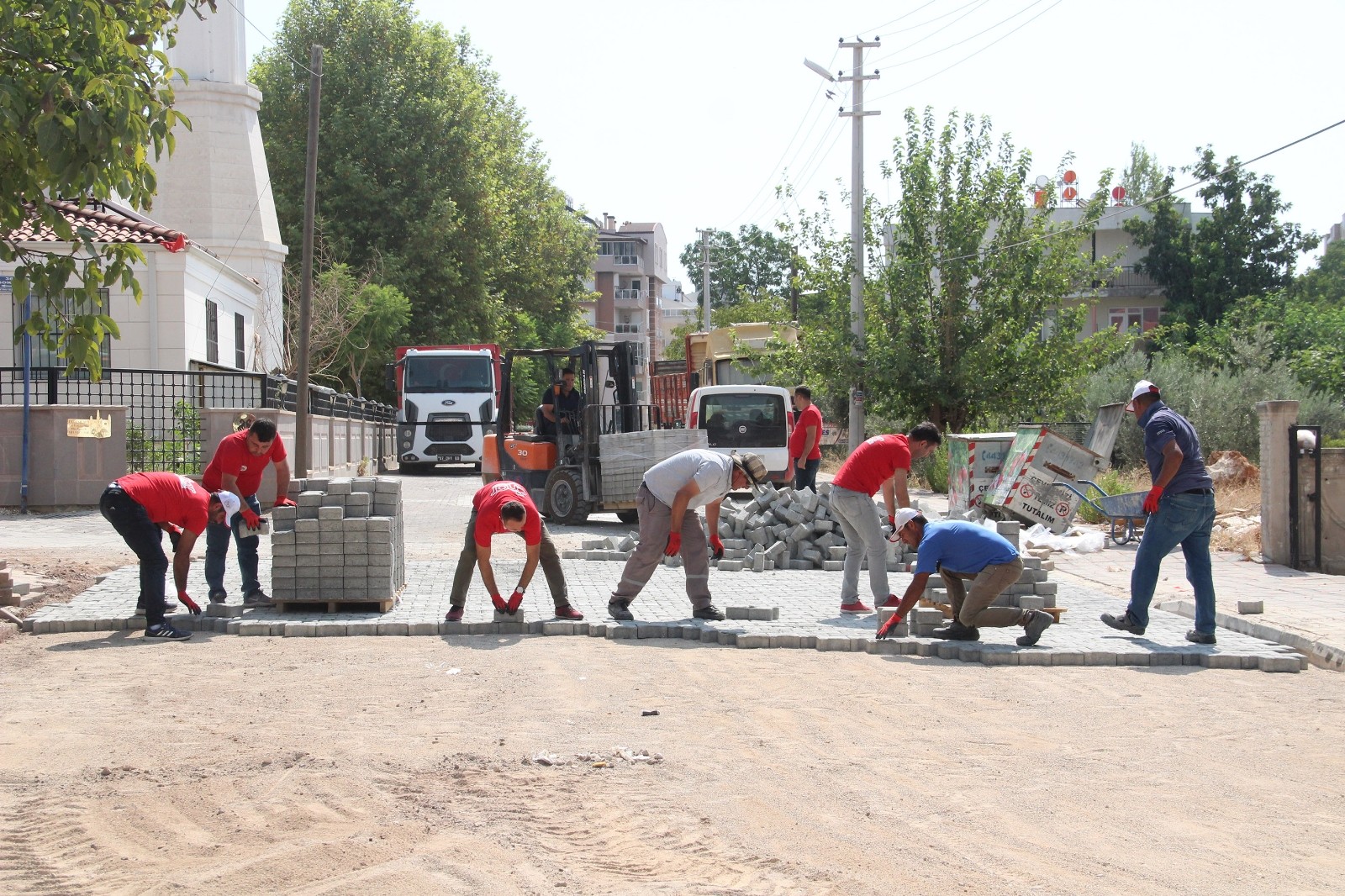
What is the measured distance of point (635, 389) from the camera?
18875mm

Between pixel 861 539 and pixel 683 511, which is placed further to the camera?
pixel 861 539

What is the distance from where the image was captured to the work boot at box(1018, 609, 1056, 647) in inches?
336

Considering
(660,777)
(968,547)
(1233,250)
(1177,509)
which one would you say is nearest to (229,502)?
(660,777)

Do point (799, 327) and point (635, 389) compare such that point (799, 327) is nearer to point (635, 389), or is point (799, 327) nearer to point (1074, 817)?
point (635, 389)

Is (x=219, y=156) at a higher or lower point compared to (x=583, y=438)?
higher

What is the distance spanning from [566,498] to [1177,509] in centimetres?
1065

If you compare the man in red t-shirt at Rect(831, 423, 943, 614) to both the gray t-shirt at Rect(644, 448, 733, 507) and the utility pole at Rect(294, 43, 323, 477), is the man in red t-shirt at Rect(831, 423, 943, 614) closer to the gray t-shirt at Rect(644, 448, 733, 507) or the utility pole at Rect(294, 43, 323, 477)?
the gray t-shirt at Rect(644, 448, 733, 507)

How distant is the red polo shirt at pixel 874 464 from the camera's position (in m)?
9.72

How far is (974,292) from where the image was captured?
26.0 metres

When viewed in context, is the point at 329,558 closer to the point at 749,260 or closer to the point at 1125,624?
the point at 1125,624

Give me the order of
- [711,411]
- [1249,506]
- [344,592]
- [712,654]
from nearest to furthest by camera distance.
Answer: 1. [712,654]
2. [344,592]
3. [1249,506]
4. [711,411]

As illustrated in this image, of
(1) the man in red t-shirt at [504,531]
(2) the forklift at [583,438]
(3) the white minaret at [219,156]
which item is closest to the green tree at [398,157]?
(3) the white minaret at [219,156]

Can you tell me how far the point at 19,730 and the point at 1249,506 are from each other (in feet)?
53.3

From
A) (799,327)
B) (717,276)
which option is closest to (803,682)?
(799,327)
